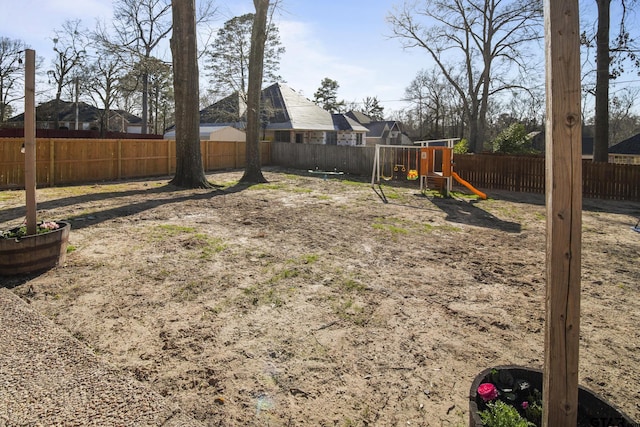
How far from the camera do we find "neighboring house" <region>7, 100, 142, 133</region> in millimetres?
37203

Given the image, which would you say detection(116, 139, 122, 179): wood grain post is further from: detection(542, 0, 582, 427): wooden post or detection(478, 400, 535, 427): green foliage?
detection(542, 0, 582, 427): wooden post

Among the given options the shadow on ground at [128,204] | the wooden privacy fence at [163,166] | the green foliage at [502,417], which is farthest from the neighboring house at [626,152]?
the green foliage at [502,417]

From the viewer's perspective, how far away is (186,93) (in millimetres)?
13203

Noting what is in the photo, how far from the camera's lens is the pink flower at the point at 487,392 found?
212 centimetres

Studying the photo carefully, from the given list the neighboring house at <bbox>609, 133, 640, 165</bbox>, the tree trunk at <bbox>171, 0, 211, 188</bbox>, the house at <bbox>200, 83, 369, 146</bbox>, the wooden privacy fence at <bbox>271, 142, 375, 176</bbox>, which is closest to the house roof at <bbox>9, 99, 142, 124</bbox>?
the house at <bbox>200, 83, 369, 146</bbox>

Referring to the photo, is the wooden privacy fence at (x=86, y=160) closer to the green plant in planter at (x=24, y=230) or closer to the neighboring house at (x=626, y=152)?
the green plant in planter at (x=24, y=230)

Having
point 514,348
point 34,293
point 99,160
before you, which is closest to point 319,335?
point 514,348

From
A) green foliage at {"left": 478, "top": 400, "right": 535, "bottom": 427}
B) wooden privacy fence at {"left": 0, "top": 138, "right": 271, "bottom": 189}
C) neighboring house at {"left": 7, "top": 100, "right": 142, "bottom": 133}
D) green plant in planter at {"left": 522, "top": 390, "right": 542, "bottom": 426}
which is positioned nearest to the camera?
green foliage at {"left": 478, "top": 400, "right": 535, "bottom": 427}

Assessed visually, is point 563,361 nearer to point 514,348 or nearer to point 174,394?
point 514,348

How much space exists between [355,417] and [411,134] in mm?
52783

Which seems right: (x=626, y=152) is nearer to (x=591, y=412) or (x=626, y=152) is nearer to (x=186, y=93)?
(x=186, y=93)

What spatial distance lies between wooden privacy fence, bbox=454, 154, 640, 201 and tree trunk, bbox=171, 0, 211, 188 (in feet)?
32.7

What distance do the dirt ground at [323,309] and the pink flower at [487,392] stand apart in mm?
511

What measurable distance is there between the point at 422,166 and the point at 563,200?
39.4ft
